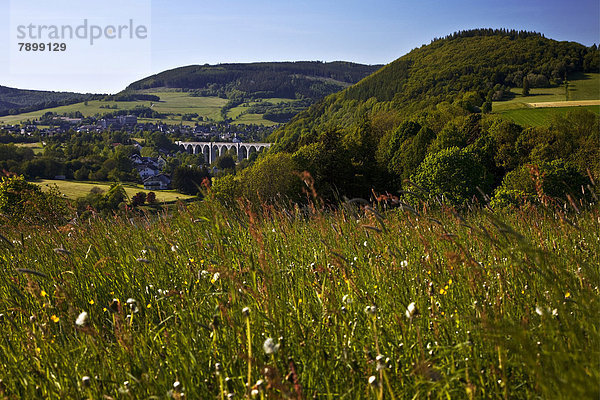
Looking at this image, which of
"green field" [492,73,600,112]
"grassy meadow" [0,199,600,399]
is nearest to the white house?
"green field" [492,73,600,112]

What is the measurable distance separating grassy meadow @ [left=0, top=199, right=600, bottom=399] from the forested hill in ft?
360

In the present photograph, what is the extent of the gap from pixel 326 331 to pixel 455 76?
531 feet

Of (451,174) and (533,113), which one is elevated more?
(533,113)

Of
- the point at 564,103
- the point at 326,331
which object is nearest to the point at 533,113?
the point at 564,103

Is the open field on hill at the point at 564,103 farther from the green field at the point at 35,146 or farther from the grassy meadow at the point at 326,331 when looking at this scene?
the green field at the point at 35,146

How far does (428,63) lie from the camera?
17888 centimetres

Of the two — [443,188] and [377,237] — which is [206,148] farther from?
[377,237]

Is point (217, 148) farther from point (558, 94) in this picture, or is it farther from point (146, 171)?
point (558, 94)

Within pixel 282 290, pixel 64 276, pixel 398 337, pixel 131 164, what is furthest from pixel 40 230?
pixel 131 164

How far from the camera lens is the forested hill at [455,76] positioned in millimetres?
127375

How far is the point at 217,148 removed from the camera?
589 ft

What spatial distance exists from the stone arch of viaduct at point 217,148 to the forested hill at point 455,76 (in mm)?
10079

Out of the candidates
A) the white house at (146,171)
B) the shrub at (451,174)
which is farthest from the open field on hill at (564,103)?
the white house at (146,171)

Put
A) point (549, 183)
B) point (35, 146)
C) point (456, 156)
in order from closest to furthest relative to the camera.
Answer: point (549, 183) → point (456, 156) → point (35, 146)
